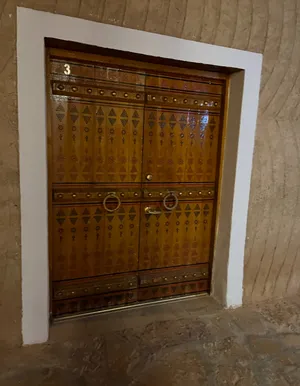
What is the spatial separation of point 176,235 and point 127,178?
0.62 metres

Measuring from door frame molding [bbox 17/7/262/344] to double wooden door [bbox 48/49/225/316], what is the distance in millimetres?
171

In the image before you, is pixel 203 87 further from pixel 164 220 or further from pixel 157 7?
pixel 164 220

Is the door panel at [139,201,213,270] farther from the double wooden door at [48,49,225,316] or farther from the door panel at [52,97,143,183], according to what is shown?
the door panel at [52,97,143,183]

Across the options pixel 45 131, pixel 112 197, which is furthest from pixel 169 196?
pixel 45 131

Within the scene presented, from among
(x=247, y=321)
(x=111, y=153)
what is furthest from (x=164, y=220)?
(x=247, y=321)

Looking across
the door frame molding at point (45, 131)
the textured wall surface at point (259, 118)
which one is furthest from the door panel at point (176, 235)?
the textured wall surface at point (259, 118)

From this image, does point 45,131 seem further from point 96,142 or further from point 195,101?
point 195,101

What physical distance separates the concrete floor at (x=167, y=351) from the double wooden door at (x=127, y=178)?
0.22 metres

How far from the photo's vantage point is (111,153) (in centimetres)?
191

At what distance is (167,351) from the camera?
67.8 inches

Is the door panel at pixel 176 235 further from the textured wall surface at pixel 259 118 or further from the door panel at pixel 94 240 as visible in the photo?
the textured wall surface at pixel 259 118

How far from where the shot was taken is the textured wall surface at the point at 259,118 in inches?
59.2

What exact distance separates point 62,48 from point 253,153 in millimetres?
1481

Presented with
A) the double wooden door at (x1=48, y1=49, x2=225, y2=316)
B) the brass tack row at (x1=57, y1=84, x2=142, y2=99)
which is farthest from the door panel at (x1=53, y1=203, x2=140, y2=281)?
the brass tack row at (x1=57, y1=84, x2=142, y2=99)
